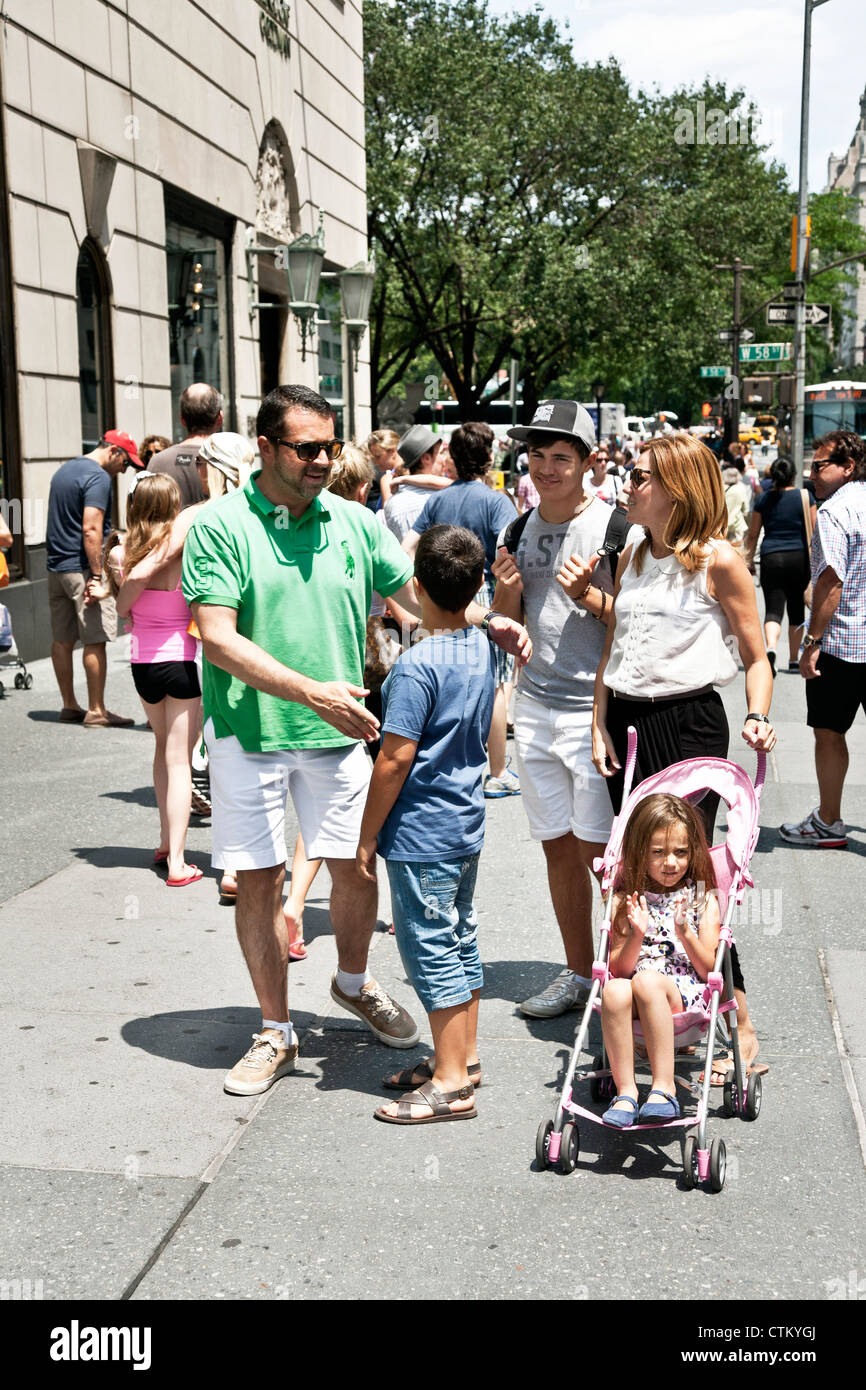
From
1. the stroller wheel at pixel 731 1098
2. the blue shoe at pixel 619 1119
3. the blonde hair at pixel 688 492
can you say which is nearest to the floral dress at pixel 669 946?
the stroller wheel at pixel 731 1098

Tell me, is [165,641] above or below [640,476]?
below

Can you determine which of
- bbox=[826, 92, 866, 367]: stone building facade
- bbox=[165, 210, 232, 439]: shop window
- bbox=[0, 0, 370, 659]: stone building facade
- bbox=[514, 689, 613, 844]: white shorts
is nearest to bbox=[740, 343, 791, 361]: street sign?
bbox=[0, 0, 370, 659]: stone building facade

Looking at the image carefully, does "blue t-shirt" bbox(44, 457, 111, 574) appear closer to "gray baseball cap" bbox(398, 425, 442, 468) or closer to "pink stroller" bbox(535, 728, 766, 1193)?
"gray baseball cap" bbox(398, 425, 442, 468)

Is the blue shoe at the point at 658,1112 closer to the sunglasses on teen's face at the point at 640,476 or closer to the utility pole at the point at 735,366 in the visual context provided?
the sunglasses on teen's face at the point at 640,476

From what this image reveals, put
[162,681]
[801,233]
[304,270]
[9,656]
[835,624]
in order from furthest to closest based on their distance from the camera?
[801,233] → [304,270] → [9,656] → [835,624] → [162,681]

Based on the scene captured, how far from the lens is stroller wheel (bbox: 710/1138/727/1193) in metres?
3.58

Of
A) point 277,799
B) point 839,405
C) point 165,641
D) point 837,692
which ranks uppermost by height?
point 839,405

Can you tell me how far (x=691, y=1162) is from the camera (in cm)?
359

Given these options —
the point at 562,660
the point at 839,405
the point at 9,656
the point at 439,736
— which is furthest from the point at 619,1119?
the point at 839,405

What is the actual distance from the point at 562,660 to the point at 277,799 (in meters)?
1.06

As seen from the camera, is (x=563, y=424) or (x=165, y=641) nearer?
(x=563, y=424)

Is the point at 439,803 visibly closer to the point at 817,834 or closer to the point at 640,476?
the point at 640,476

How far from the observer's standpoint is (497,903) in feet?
20.1
